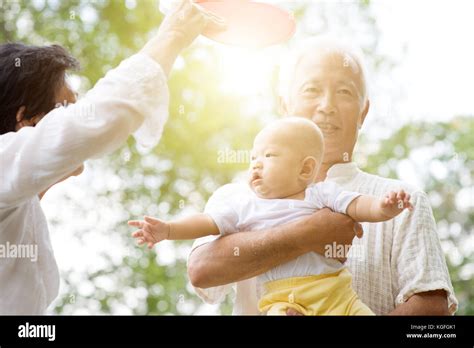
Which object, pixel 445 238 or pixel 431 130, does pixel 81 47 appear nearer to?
pixel 431 130

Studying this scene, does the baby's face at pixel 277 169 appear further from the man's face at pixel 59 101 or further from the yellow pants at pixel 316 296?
the man's face at pixel 59 101

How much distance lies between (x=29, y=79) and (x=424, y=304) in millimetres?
997

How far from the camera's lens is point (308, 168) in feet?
4.88

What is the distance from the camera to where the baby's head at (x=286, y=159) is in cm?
146

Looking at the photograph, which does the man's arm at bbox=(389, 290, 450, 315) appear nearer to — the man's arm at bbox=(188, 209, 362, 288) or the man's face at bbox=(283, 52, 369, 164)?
the man's arm at bbox=(188, 209, 362, 288)

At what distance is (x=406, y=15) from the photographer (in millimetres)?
1958

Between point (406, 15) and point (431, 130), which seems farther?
point (431, 130)

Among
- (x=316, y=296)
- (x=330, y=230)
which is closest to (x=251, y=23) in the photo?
(x=330, y=230)

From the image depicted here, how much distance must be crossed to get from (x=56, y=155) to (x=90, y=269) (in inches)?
39.9

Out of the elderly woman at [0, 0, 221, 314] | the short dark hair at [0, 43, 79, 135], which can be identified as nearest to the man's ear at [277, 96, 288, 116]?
the elderly woman at [0, 0, 221, 314]

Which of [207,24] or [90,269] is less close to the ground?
[207,24]
